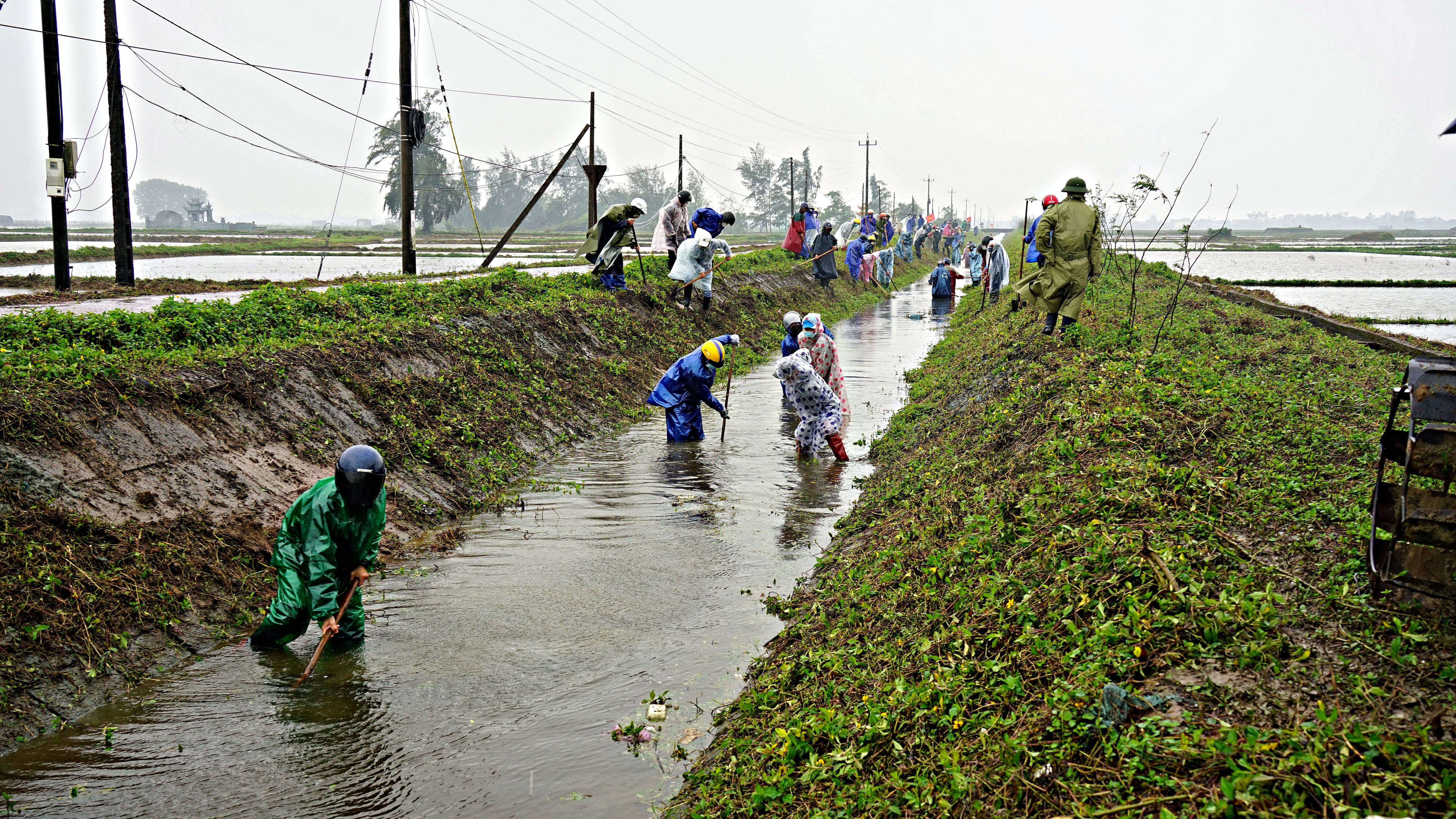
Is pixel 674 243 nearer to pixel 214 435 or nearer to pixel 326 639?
pixel 214 435

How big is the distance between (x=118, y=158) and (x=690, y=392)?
11169mm

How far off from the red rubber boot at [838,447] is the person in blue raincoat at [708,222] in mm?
8176

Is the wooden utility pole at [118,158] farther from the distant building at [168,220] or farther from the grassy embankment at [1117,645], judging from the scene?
the distant building at [168,220]

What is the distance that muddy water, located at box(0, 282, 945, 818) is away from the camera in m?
4.17

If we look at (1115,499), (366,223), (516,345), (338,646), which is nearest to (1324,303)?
(516,345)

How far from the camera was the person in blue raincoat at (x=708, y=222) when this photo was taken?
1755cm

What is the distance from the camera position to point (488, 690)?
16.8 feet

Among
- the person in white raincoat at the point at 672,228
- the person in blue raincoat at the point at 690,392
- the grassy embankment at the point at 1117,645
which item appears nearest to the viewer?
the grassy embankment at the point at 1117,645

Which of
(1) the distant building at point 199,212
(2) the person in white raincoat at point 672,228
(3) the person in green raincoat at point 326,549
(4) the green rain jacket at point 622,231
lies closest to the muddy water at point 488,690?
(3) the person in green raincoat at point 326,549

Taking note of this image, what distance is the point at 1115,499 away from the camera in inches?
193

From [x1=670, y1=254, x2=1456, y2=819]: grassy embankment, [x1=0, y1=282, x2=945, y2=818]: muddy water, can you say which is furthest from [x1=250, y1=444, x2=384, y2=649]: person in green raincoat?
[x1=670, y1=254, x2=1456, y2=819]: grassy embankment

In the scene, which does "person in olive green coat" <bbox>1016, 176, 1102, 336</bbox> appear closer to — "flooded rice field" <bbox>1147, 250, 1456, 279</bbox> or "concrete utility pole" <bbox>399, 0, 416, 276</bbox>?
"concrete utility pole" <bbox>399, 0, 416, 276</bbox>

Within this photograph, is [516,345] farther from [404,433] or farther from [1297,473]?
[1297,473]

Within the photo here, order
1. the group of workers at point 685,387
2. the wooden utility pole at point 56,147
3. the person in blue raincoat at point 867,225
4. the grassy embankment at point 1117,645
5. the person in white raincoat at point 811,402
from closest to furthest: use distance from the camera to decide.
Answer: the grassy embankment at point 1117,645, the group of workers at point 685,387, the person in white raincoat at point 811,402, the wooden utility pole at point 56,147, the person in blue raincoat at point 867,225
